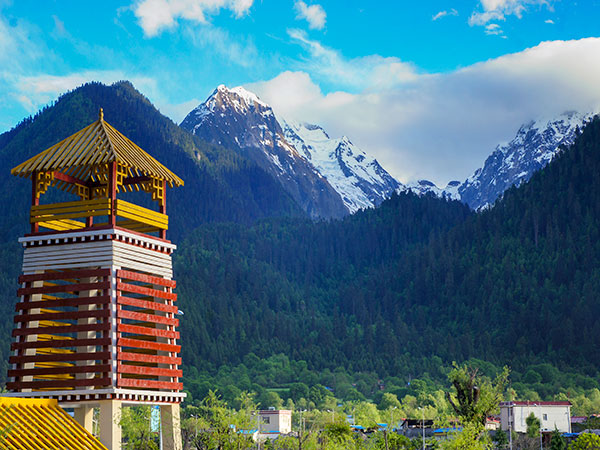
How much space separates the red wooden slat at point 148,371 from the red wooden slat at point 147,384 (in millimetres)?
433

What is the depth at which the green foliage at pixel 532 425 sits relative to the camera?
159 m

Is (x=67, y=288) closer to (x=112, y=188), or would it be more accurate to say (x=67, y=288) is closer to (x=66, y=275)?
(x=66, y=275)

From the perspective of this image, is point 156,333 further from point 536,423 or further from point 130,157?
point 536,423

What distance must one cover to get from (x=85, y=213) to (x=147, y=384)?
10.1 m

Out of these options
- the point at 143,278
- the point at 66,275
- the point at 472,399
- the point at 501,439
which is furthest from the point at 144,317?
the point at 501,439

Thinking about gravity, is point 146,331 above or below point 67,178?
below

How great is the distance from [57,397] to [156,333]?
652cm

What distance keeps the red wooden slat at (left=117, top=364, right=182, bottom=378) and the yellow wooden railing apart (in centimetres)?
795

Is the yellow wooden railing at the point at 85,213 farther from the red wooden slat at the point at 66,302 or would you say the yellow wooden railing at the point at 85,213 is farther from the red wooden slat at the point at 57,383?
the red wooden slat at the point at 57,383

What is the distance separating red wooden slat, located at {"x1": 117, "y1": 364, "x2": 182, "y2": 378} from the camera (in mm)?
50875

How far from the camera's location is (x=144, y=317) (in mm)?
53625

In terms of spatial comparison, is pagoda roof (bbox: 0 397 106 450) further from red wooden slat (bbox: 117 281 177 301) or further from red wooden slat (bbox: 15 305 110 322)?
red wooden slat (bbox: 117 281 177 301)

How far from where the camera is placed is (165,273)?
2196 inches

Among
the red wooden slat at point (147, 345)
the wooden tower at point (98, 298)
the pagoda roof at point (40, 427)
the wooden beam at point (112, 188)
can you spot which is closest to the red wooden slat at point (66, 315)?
the wooden tower at point (98, 298)
